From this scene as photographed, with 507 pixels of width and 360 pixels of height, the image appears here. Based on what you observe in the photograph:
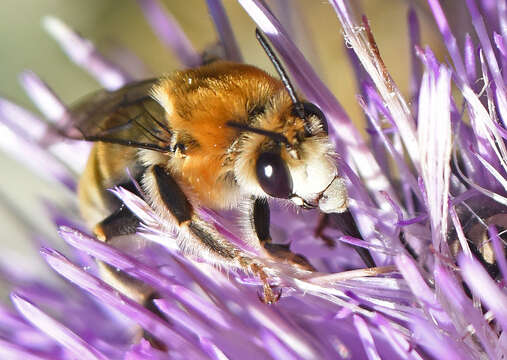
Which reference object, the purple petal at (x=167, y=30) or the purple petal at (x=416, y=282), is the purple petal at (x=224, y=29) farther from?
the purple petal at (x=416, y=282)

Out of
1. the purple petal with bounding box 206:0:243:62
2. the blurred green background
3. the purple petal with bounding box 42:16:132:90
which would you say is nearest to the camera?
the purple petal with bounding box 206:0:243:62

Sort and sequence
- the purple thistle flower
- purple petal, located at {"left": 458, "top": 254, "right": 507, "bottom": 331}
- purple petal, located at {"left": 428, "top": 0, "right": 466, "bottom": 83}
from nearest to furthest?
purple petal, located at {"left": 458, "top": 254, "right": 507, "bottom": 331}, the purple thistle flower, purple petal, located at {"left": 428, "top": 0, "right": 466, "bottom": 83}

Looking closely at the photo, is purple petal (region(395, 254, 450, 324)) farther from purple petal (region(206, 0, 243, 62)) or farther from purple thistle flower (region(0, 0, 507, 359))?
purple petal (region(206, 0, 243, 62))

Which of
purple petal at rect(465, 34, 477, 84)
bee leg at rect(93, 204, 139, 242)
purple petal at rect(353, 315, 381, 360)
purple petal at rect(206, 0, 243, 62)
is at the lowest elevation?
purple petal at rect(353, 315, 381, 360)

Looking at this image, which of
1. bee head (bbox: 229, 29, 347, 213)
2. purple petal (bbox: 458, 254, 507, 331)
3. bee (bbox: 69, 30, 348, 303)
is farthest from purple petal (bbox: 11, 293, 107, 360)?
purple petal (bbox: 458, 254, 507, 331)

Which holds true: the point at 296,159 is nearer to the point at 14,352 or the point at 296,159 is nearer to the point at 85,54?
the point at 14,352

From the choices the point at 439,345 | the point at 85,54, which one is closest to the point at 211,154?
the point at 439,345

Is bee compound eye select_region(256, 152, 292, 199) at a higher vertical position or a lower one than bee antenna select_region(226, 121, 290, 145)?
lower
